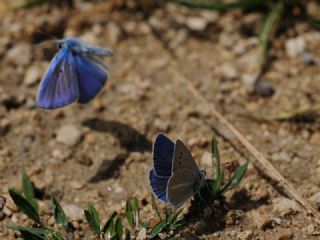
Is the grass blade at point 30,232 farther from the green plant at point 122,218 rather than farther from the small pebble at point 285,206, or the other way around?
the small pebble at point 285,206

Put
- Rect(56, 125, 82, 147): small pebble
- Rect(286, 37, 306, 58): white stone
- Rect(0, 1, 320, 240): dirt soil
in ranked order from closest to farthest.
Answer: Rect(0, 1, 320, 240): dirt soil, Rect(56, 125, 82, 147): small pebble, Rect(286, 37, 306, 58): white stone

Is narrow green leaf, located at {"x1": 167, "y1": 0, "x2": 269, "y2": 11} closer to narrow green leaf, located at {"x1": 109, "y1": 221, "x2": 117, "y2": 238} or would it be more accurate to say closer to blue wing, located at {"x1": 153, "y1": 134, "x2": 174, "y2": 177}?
blue wing, located at {"x1": 153, "y1": 134, "x2": 174, "y2": 177}

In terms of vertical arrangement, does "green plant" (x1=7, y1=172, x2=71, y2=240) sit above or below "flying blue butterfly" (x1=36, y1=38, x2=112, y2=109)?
below

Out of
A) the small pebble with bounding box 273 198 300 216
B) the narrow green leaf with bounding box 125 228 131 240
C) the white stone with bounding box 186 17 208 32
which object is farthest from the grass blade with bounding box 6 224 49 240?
the white stone with bounding box 186 17 208 32

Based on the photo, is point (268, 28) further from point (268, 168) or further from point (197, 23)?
point (268, 168)

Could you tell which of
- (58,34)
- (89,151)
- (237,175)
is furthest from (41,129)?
(237,175)

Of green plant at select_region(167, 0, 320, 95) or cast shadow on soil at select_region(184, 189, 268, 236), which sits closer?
cast shadow on soil at select_region(184, 189, 268, 236)

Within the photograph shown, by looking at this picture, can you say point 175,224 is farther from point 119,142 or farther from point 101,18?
point 101,18

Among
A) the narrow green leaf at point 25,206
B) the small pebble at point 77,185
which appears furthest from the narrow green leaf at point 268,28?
the narrow green leaf at point 25,206
